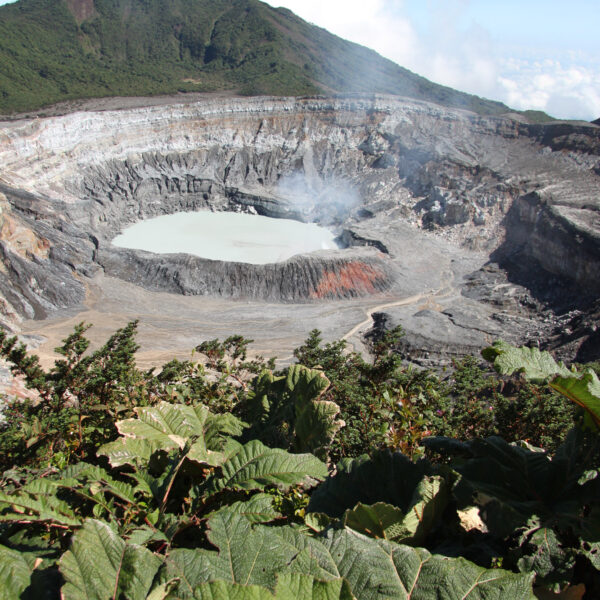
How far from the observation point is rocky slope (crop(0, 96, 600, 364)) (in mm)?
26844

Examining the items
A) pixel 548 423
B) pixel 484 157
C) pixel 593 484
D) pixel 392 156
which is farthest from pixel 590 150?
pixel 593 484

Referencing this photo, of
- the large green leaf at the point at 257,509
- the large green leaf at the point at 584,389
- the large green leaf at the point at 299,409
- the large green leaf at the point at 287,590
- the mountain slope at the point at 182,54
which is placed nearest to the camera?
the large green leaf at the point at 287,590

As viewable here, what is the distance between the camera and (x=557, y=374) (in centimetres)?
265

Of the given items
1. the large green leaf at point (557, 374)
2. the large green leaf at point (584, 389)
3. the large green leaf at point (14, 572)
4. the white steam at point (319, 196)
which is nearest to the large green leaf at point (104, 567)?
the large green leaf at point (14, 572)

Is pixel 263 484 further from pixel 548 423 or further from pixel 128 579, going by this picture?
pixel 548 423

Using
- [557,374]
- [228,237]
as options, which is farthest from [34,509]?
[228,237]

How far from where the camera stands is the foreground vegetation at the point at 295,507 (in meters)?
2.01

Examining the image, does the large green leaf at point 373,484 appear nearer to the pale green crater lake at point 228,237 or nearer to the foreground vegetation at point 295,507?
the foreground vegetation at point 295,507

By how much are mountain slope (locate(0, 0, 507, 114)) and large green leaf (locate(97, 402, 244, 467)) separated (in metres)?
61.2

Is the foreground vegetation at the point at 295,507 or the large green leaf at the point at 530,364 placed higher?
the large green leaf at the point at 530,364

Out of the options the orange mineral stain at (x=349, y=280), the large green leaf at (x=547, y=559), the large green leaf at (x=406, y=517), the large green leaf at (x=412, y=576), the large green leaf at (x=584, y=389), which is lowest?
the orange mineral stain at (x=349, y=280)

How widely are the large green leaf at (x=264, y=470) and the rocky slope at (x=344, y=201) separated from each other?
19850 millimetres

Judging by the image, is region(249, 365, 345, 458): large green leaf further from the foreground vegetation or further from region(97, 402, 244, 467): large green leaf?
region(97, 402, 244, 467): large green leaf

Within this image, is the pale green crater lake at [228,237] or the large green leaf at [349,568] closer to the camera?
the large green leaf at [349,568]
